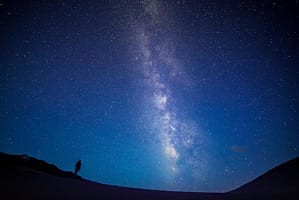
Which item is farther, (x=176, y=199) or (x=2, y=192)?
(x=176, y=199)

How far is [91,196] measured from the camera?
1031cm

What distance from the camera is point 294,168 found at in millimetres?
22141

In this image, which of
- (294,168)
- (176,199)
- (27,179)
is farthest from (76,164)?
(294,168)

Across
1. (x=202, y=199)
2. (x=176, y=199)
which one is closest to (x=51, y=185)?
(x=176, y=199)

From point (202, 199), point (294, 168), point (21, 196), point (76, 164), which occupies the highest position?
point (294, 168)

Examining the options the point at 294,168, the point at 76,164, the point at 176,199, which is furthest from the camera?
the point at 76,164

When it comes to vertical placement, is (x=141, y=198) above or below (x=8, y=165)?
below

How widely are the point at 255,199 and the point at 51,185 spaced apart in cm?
1302

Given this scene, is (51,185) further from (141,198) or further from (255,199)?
(255,199)

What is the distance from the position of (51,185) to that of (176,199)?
7978 millimetres

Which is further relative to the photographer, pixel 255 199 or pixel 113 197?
pixel 255 199

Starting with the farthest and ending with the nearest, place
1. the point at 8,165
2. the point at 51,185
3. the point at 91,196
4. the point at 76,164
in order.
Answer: the point at 76,164 < the point at 8,165 < the point at 51,185 < the point at 91,196

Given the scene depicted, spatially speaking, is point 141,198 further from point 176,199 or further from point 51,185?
point 51,185

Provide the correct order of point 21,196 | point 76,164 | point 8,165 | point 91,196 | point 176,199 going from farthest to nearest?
1. point 76,164
2. point 8,165
3. point 176,199
4. point 91,196
5. point 21,196
